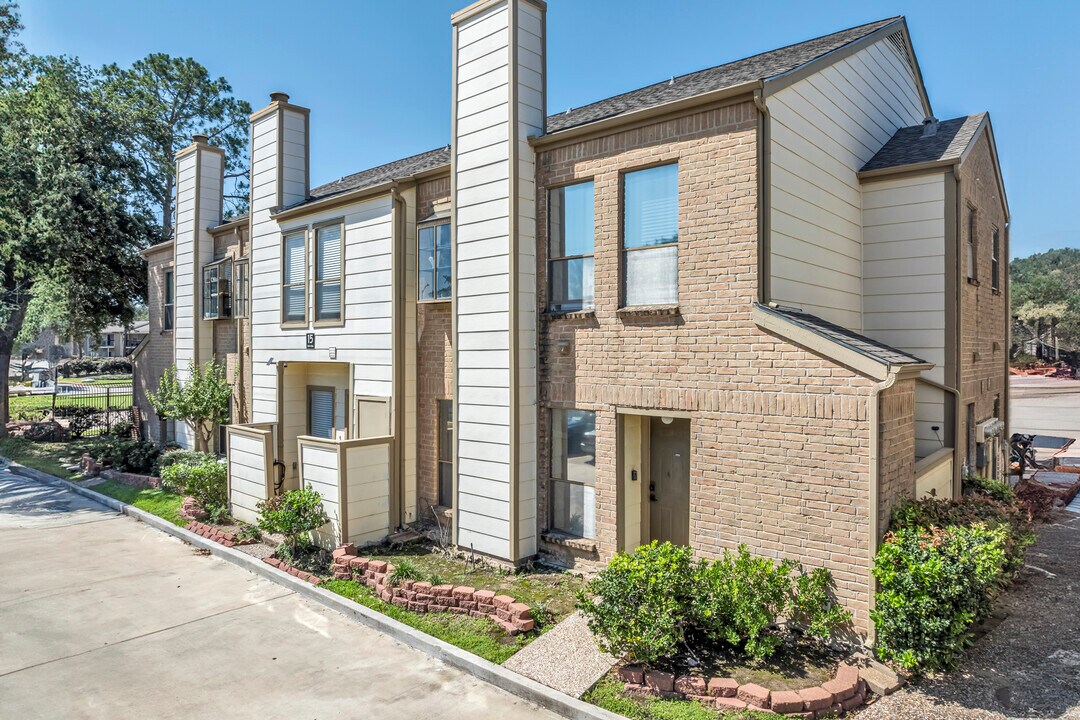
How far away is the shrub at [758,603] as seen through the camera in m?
6.11

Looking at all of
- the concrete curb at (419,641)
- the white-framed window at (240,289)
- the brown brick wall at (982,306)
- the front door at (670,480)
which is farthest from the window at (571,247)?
the white-framed window at (240,289)

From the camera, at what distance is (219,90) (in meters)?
32.3

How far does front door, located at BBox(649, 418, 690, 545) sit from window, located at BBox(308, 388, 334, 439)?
23.8 ft

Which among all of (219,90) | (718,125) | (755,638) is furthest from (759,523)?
(219,90)

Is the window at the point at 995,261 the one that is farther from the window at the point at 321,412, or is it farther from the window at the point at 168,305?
the window at the point at 168,305

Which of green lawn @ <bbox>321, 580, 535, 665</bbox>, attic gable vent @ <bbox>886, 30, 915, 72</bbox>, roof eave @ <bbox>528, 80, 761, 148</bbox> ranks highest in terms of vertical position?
attic gable vent @ <bbox>886, 30, 915, 72</bbox>

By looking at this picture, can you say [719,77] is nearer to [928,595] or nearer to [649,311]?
[649,311]

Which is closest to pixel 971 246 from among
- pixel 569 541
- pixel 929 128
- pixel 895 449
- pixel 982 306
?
pixel 982 306

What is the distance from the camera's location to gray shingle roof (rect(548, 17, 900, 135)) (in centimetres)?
836

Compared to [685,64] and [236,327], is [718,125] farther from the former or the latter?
[236,327]

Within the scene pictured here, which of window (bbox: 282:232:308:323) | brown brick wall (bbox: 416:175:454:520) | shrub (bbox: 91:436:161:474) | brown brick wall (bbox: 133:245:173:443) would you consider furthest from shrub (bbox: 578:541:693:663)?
brown brick wall (bbox: 133:245:173:443)

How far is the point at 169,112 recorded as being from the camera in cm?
3133

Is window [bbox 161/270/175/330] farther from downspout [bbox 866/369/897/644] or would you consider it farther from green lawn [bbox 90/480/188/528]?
downspout [bbox 866/369/897/644]

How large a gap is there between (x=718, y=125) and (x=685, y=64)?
488cm
